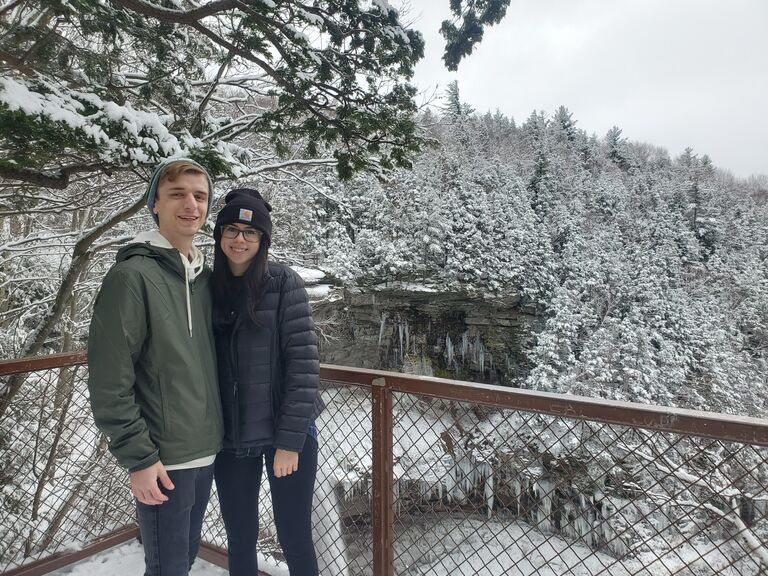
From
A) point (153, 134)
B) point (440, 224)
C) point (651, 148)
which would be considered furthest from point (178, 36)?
point (651, 148)

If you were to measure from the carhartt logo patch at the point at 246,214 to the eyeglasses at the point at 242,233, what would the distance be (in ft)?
0.15

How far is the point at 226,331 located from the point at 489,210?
55.6ft

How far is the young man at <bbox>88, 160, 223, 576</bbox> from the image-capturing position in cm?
109

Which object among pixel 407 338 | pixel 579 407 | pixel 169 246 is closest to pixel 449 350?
pixel 407 338

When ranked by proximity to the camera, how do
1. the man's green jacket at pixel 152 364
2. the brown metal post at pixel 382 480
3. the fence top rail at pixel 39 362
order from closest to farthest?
1. the man's green jacket at pixel 152 364
2. the brown metal post at pixel 382 480
3. the fence top rail at pixel 39 362

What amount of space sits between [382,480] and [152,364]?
3.57 ft

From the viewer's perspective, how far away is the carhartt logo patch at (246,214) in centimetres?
138

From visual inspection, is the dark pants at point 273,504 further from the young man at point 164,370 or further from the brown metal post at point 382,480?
the brown metal post at point 382,480

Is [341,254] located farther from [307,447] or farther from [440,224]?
[307,447]

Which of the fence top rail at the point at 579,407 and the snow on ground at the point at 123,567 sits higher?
the fence top rail at the point at 579,407

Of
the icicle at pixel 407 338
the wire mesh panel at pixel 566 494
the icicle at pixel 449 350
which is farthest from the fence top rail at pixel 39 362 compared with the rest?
the icicle at pixel 449 350

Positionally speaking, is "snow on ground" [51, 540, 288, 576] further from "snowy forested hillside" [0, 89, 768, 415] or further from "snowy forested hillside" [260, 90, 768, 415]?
"snowy forested hillside" [260, 90, 768, 415]

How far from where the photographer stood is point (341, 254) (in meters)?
15.0

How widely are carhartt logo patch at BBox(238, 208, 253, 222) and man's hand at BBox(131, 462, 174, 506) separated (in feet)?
2.49
